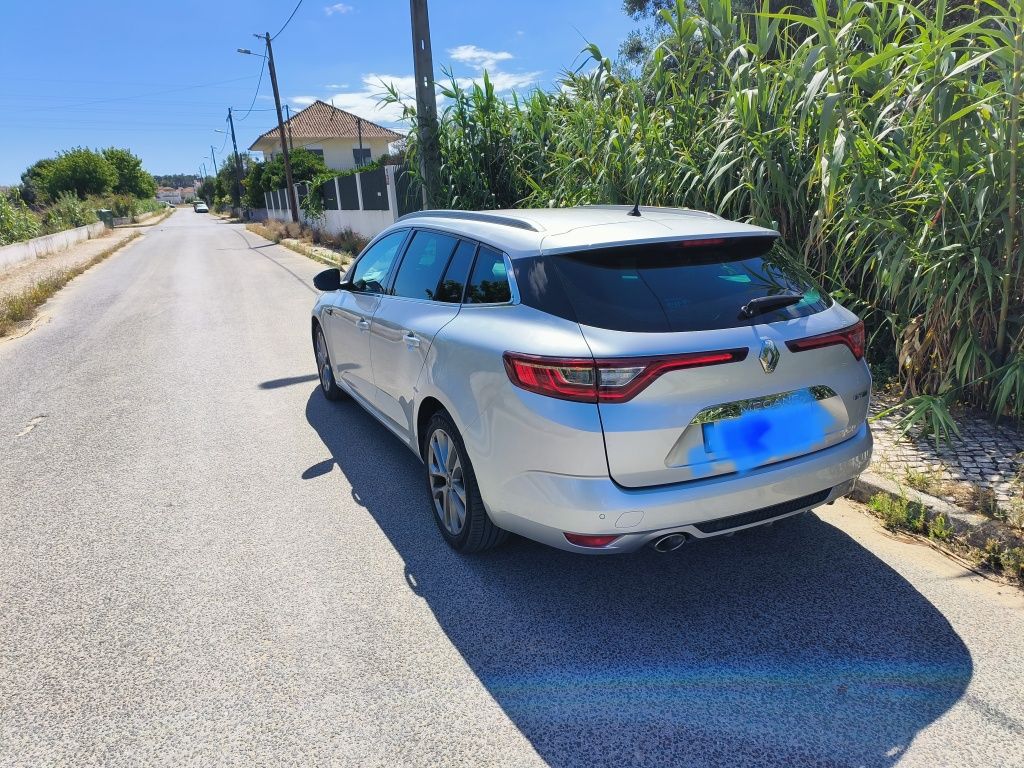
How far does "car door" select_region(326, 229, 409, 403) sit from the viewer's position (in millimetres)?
4332

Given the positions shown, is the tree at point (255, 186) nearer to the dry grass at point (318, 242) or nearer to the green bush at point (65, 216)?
the green bush at point (65, 216)

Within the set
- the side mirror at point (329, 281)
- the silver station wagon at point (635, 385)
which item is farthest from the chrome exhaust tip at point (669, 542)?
the side mirror at point (329, 281)

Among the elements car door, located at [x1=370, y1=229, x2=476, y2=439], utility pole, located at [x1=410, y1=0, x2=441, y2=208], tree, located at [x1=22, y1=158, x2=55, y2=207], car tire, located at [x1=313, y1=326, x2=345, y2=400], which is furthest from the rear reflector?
tree, located at [x1=22, y1=158, x2=55, y2=207]

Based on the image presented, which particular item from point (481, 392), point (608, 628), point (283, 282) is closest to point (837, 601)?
point (608, 628)

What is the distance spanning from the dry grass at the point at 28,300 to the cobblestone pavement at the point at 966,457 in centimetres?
1081

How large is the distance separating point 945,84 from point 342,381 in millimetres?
4310

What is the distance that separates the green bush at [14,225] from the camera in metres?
24.6

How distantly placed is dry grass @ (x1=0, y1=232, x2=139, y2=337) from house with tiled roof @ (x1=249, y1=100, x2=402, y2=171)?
149 feet

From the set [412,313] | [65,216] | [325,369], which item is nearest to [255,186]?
[65,216]

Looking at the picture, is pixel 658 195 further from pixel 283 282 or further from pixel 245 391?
pixel 283 282

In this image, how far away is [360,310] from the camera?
4.48m

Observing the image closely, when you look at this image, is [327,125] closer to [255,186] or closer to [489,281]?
[255,186]

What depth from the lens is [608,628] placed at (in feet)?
8.96

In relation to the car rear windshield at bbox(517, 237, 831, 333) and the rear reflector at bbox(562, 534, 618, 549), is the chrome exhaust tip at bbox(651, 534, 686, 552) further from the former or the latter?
the car rear windshield at bbox(517, 237, 831, 333)
